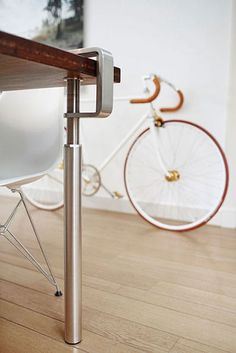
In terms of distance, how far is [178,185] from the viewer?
7.80ft

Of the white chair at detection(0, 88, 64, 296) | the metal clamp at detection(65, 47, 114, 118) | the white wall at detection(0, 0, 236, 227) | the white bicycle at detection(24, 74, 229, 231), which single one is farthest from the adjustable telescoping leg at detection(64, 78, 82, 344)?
the white wall at detection(0, 0, 236, 227)

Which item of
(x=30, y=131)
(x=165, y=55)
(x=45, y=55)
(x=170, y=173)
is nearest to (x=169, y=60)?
(x=165, y=55)

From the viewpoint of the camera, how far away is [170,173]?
2.10 m

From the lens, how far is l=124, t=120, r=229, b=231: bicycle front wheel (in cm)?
223

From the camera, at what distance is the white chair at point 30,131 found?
1.33 m

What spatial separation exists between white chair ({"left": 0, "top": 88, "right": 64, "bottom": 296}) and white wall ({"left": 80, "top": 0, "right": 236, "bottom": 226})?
0.93m

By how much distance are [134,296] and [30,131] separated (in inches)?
29.6

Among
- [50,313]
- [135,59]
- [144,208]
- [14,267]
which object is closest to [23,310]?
[50,313]

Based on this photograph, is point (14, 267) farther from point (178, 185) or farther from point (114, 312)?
point (178, 185)

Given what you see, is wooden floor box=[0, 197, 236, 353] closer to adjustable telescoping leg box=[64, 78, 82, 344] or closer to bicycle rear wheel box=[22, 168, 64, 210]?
adjustable telescoping leg box=[64, 78, 82, 344]

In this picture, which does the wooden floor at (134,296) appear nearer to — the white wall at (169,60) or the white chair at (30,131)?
the white chair at (30,131)

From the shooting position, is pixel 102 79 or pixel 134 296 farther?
pixel 134 296

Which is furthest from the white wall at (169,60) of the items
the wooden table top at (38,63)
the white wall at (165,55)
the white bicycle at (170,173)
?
the wooden table top at (38,63)

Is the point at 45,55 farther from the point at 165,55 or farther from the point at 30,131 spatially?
the point at 165,55
